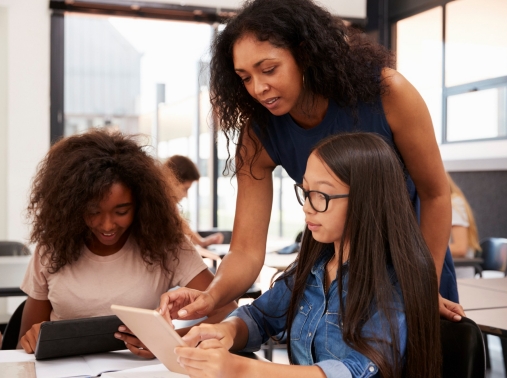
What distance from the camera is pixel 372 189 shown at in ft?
3.87

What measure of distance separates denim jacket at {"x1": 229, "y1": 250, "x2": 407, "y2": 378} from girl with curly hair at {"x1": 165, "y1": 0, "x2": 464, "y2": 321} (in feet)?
0.38

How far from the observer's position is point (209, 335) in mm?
1191

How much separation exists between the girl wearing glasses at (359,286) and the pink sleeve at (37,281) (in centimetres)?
75

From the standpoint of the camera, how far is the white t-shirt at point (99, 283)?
1.77 m

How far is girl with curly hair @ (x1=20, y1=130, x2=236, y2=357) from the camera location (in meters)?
1.74

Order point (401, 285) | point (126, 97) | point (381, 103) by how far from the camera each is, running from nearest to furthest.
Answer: point (401, 285) < point (381, 103) < point (126, 97)

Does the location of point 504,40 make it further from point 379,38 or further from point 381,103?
point 381,103

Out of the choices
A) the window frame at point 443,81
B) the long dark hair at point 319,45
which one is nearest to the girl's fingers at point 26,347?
the long dark hair at point 319,45

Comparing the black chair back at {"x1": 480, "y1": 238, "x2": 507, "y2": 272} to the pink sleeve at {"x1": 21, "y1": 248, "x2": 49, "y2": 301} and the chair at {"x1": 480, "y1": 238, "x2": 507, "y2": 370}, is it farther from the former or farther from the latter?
the pink sleeve at {"x1": 21, "y1": 248, "x2": 49, "y2": 301}

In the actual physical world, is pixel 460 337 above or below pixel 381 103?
below

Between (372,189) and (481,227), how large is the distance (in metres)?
4.03

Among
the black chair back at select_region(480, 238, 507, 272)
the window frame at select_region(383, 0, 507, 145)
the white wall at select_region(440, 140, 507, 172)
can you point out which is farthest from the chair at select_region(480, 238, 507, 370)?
the window frame at select_region(383, 0, 507, 145)

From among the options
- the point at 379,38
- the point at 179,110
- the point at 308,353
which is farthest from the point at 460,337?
the point at 379,38

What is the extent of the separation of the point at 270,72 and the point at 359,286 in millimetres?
508
